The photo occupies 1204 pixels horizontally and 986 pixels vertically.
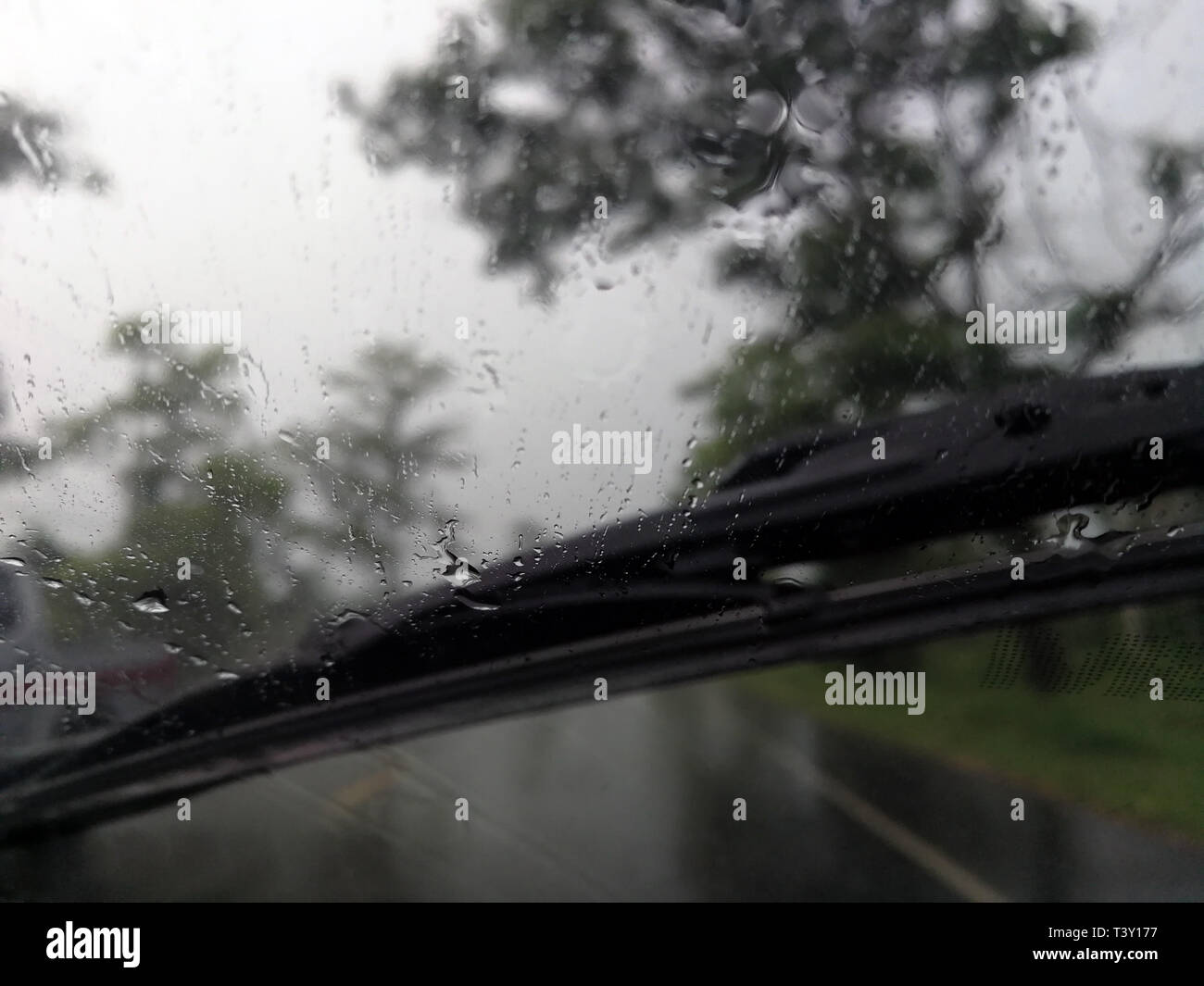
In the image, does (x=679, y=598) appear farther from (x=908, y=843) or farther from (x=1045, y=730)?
(x=1045, y=730)

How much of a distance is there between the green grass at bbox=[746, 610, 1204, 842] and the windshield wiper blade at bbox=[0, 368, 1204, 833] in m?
0.11

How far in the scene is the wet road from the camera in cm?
216

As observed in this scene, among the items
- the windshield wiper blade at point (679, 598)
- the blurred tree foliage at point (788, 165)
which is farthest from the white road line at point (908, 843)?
the blurred tree foliage at point (788, 165)

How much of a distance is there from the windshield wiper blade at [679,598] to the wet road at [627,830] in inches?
3.8

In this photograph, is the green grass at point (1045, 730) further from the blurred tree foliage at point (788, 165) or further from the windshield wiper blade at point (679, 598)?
the blurred tree foliage at point (788, 165)

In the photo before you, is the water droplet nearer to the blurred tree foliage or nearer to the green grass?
the blurred tree foliage

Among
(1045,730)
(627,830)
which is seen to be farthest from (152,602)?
(1045,730)

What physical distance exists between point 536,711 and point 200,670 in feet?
2.74

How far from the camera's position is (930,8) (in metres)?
2.20

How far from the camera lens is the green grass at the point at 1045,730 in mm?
2166

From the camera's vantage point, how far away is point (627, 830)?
2.19m

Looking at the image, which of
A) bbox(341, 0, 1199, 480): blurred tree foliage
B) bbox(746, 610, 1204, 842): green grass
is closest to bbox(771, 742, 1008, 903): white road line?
bbox(746, 610, 1204, 842): green grass

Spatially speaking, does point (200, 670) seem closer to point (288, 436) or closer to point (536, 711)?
point (288, 436)

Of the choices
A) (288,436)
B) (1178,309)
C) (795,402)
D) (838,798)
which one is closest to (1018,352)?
(1178,309)
